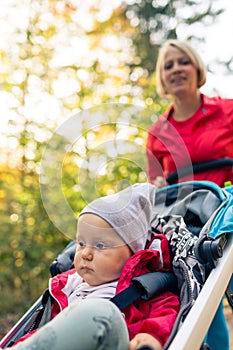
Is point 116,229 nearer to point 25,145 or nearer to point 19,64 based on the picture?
point 25,145

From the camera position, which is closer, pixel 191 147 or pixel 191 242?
pixel 191 242

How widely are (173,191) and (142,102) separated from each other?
9.67ft

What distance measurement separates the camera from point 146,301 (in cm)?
176

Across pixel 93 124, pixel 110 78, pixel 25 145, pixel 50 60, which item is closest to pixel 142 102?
pixel 110 78

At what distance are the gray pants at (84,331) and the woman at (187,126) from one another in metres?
1.44

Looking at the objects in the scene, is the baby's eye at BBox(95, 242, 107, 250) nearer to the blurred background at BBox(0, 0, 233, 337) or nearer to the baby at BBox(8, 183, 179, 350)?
the baby at BBox(8, 183, 179, 350)

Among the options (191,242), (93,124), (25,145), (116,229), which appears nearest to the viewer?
(116,229)

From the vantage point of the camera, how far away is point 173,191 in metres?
2.63

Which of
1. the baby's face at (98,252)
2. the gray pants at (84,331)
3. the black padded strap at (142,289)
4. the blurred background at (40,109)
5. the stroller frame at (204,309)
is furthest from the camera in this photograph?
the blurred background at (40,109)

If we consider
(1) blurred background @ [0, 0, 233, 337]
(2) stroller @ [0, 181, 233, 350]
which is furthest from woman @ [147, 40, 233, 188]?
(1) blurred background @ [0, 0, 233, 337]

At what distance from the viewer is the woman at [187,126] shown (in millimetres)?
2795

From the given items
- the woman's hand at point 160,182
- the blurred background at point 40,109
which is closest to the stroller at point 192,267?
the woman's hand at point 160,182

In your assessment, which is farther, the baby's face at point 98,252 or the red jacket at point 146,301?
the baby's face at point 98,252

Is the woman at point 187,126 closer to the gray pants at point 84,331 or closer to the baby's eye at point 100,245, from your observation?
the baby's eye at point 100,245
